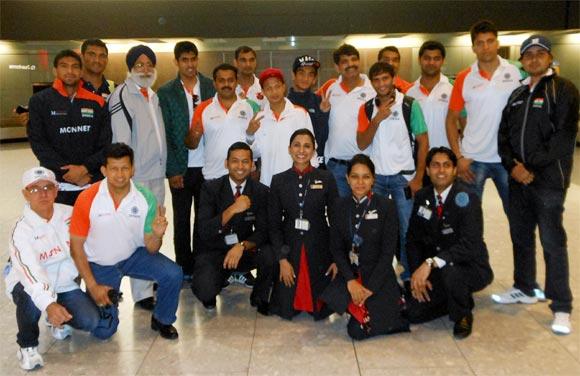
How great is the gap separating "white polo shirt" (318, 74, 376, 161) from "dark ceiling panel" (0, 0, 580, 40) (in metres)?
8.87

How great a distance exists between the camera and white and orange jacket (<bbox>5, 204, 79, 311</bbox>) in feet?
10.1

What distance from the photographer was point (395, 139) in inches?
163

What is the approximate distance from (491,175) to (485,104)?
54cm

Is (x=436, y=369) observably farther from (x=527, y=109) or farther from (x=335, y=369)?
(x=527, y=109)

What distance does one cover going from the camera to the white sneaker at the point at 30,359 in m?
3.09

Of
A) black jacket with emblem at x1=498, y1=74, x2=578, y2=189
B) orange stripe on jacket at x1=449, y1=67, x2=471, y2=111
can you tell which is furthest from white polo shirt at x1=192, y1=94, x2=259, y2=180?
black jacket with emblem at x1=498, y1=74, x2=578, y2=189

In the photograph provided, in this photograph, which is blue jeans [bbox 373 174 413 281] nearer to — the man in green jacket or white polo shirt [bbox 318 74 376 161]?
white polo shirt [bbox 318 74 376 161]

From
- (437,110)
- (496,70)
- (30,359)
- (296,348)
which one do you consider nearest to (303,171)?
(296,348)

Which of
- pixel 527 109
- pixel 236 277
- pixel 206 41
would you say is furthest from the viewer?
pixel 206 41

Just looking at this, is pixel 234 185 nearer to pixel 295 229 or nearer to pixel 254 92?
pixel 295 229

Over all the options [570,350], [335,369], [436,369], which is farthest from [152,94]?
[570,350]

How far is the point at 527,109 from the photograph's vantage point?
3.55m

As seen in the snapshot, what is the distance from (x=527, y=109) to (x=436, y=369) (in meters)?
1.78

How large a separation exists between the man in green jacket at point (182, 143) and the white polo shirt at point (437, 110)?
72.3 inches
